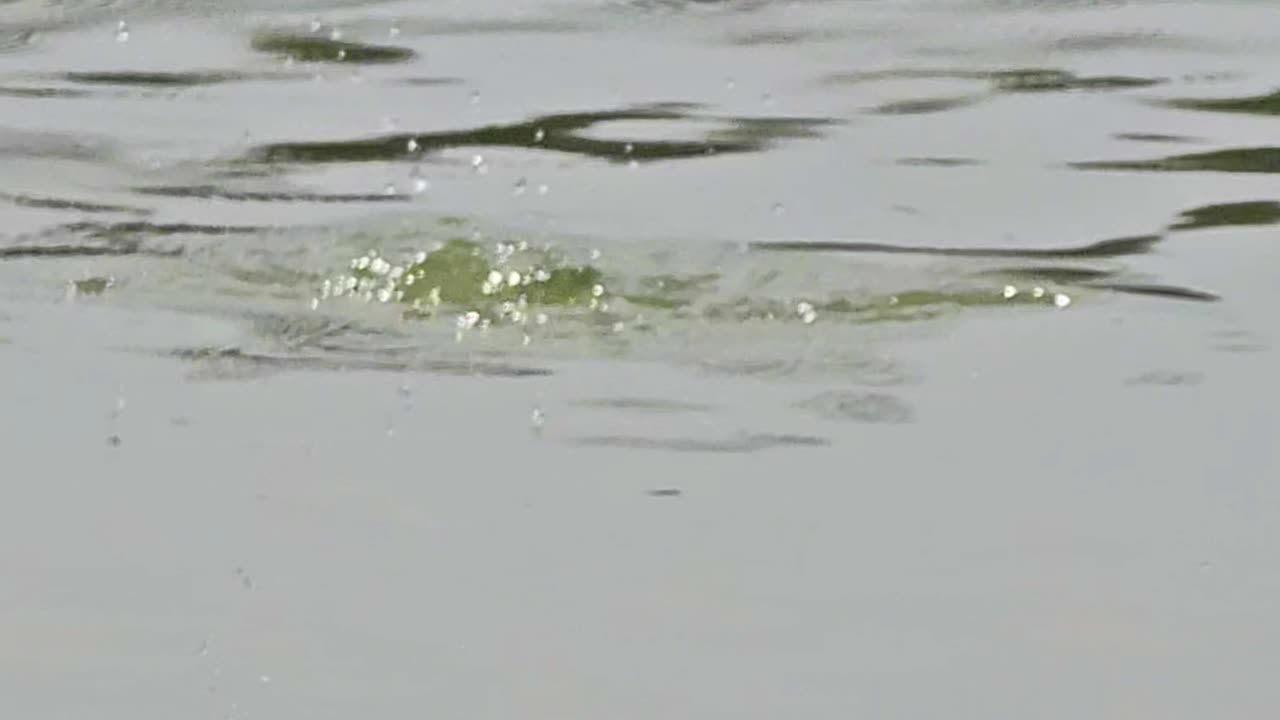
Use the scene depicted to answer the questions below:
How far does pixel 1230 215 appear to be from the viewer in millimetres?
8312

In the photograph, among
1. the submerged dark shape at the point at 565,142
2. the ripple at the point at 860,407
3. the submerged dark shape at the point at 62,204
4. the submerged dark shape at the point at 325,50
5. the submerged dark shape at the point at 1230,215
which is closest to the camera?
the ripple at the point at 860,407

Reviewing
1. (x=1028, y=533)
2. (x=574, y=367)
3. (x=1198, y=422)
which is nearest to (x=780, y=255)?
(x=574, y=367)

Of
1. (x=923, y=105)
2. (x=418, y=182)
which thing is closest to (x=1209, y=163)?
(x=923, y=105)

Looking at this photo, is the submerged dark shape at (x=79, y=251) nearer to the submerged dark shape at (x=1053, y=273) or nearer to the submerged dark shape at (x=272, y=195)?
the submerged dark shape at (x=272, y=195)

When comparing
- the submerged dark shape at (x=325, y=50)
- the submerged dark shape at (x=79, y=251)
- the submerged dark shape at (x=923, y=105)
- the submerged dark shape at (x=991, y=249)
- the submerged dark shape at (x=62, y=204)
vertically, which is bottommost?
the submerged dark shape at (x=991, y=249)

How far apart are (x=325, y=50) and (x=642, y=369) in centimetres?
421

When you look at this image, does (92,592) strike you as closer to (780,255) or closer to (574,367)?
(574,367)

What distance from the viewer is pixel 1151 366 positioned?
22.9 feet

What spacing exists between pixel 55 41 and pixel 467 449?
528 cm

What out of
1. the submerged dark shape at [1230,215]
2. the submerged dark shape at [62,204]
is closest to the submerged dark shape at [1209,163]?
the submerged dark shape at [1230,215]

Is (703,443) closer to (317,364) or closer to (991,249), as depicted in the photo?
(317,364)

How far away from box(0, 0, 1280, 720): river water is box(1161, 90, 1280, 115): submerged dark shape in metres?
0.02

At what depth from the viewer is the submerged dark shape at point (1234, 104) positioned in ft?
31.8

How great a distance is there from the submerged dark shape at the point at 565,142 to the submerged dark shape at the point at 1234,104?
3.95 ft
